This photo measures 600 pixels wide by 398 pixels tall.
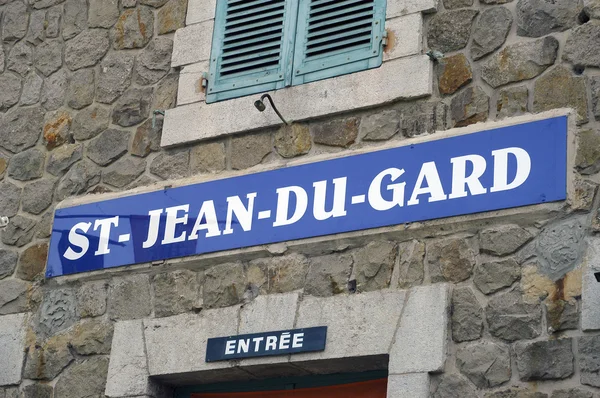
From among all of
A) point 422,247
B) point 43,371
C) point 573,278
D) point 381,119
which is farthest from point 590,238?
point 43,371

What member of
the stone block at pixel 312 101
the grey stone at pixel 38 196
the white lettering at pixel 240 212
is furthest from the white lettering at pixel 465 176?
the grey stone at pixel 38 196

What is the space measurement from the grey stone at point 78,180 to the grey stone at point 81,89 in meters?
0.42

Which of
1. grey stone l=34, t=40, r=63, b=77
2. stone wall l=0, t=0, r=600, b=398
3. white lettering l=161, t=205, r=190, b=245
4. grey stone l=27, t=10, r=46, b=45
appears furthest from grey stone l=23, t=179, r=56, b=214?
grey stone l=27, t=10, r=46, b=45

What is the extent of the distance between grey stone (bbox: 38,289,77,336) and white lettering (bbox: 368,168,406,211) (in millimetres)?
A: 1916

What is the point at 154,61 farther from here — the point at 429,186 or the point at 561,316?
the point at 561,316

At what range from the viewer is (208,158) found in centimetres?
751

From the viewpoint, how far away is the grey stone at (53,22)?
8.52 meters

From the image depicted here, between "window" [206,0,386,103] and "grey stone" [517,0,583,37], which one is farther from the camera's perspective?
"window" [206,0,386,103]

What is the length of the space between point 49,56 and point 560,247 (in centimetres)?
375

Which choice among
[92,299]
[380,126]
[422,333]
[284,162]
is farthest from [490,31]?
[92,299]

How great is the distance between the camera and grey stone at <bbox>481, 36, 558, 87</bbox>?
6.72 m

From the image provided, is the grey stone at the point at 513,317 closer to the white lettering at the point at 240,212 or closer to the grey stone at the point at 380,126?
the grey stone at the point at 380,126

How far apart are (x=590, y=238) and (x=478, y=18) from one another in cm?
147

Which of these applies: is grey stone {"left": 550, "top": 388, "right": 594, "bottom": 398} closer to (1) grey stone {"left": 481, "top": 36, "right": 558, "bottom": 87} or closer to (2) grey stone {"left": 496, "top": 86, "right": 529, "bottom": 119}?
(2) grey stone {"left": 496, "top": 86, "right": 529, "bottom": 119}
